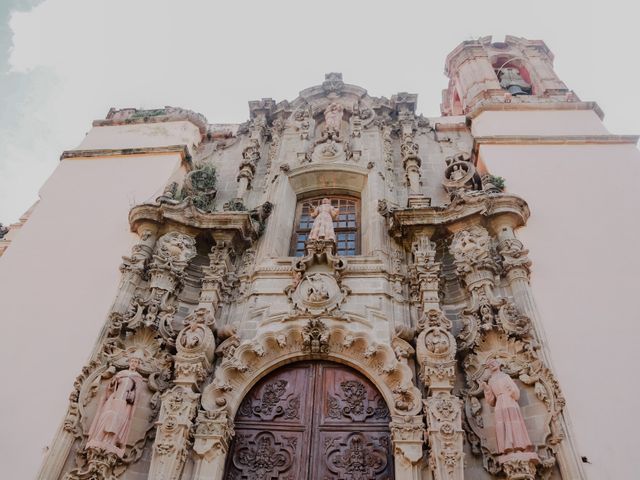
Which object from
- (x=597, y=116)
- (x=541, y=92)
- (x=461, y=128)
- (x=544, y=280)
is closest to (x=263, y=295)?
(x=544, y=280)

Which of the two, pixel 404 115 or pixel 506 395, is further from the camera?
pixel 404 115

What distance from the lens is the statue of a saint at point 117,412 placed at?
20.4 ft

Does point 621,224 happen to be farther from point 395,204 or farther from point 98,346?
point 98,346

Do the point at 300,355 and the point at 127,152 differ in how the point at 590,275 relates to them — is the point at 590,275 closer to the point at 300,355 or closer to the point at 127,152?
the point at 300,355

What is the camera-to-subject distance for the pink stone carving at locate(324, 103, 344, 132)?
11688 millimetres

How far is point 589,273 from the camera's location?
784cm

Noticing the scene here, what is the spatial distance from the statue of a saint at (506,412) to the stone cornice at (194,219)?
4942 mm

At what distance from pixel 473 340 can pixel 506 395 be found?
1.00m

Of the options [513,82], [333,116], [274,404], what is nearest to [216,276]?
[274,404]

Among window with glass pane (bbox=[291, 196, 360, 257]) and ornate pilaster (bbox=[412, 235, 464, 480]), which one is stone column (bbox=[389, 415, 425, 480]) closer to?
ornate pilaster (bbox=[412, 235, 464, 480])

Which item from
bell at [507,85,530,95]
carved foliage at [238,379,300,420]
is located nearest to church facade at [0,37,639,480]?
carved foliage at [238,379,300,420]

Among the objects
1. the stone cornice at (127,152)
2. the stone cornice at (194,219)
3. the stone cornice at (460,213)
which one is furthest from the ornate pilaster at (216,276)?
the stone cornice at (127,152)

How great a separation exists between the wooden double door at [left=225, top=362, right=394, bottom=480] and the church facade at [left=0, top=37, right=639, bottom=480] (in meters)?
0.03

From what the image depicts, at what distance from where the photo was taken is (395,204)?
963 centimetres
